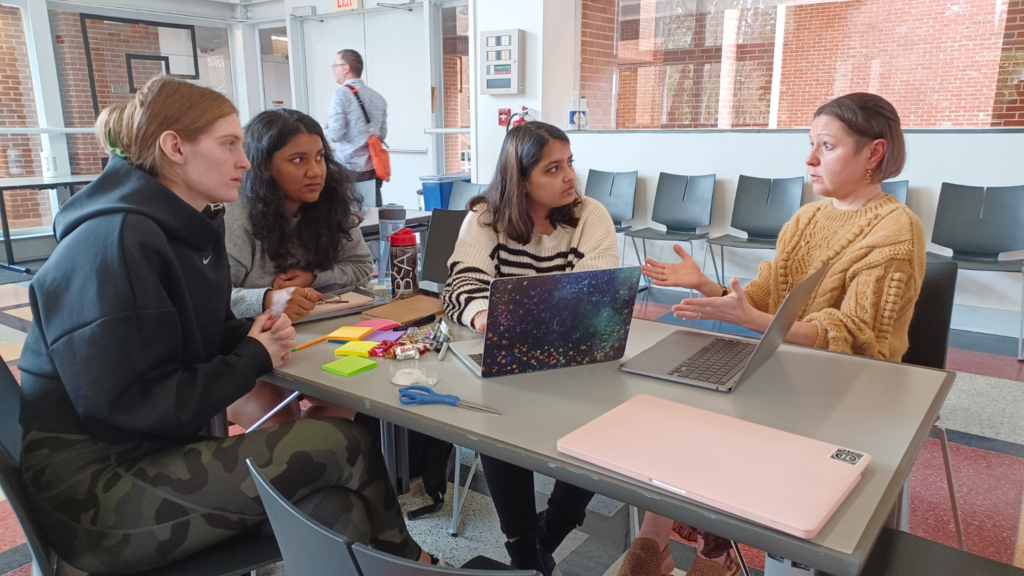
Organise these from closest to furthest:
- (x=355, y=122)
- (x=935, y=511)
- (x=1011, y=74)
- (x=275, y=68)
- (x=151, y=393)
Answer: (x=151, y=393), (x=935, y=511), (x=1011, y=74), (x=355, y=122), (x=275, y=68)

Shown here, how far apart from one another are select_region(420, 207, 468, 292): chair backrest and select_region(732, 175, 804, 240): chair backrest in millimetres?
2514

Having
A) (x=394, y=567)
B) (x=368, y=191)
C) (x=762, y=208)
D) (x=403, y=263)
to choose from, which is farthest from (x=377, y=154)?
(x=394, y=567)

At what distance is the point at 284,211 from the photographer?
192cm

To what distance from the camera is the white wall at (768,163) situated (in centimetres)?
371

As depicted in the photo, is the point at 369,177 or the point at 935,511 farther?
the point at 369,177

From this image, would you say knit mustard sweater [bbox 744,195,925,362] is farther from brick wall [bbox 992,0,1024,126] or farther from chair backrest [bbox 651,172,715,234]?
brick wall [bbox 992,0,1024,126]

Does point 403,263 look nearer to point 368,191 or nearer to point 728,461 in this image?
point 728,461

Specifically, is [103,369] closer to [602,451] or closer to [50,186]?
[602,451]

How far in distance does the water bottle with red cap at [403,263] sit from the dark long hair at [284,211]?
0.23m

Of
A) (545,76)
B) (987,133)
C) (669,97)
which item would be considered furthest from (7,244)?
(987,133)

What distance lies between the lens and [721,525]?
2.60 feet

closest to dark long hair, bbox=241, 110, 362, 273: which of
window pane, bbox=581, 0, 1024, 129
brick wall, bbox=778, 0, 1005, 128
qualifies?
window pane, bbox=581, 0, 1024, 129

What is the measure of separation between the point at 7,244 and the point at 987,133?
22.9ft

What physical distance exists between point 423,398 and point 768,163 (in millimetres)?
3845
